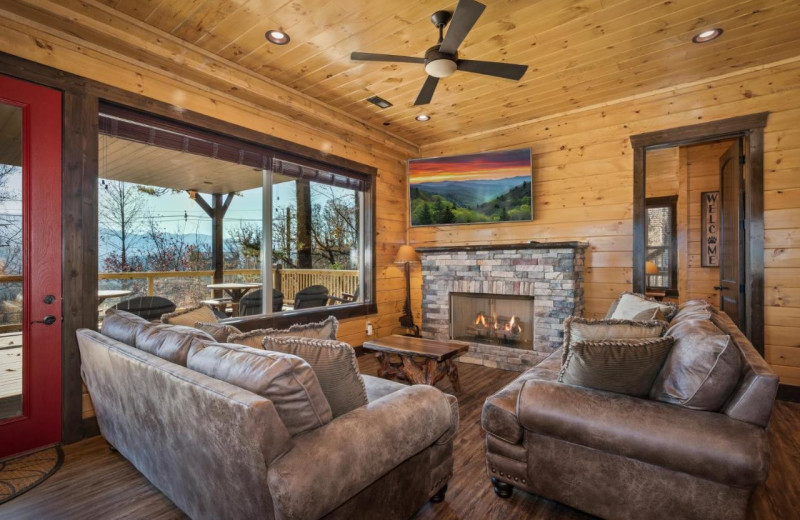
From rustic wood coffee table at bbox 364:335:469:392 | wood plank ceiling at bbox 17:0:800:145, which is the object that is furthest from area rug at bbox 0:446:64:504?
wood plank ceiling at bbox 17:0:800:145

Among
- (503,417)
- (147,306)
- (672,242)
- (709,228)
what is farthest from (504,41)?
→ (672,242)

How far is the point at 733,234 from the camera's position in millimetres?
3812

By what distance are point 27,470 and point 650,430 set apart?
3.29 metres

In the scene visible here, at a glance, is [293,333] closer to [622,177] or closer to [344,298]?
[344,298]

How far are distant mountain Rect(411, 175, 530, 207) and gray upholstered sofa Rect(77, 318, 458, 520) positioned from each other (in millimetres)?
3301

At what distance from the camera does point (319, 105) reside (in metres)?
4.05

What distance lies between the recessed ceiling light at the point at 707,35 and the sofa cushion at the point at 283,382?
142 inches

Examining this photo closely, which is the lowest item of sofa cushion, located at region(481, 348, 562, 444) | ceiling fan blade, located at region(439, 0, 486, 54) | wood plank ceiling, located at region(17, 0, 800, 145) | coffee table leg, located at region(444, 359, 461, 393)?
coffee table leg, located at region(444, 359, 461, 393)

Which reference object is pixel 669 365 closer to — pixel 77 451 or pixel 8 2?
pixel 77 451

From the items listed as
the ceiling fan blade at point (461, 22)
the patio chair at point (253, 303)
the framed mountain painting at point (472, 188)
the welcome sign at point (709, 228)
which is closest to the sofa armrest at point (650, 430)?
the ceiling fan blade at point (461, 22)

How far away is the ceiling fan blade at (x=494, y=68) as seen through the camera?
2.59 metres

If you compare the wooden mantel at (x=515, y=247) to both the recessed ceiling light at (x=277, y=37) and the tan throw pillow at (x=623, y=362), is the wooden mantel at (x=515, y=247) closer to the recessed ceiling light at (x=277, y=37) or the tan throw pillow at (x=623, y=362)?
the tan throw pillow at (x=623, y=362)

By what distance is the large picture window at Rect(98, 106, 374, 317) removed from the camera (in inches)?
117

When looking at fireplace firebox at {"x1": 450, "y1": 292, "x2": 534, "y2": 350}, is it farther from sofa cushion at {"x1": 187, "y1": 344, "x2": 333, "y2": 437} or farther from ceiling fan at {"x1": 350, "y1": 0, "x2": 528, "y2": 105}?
sofa cushion at {"x1": 187, "y1": 344, "x2": 333, "y2": 437}
